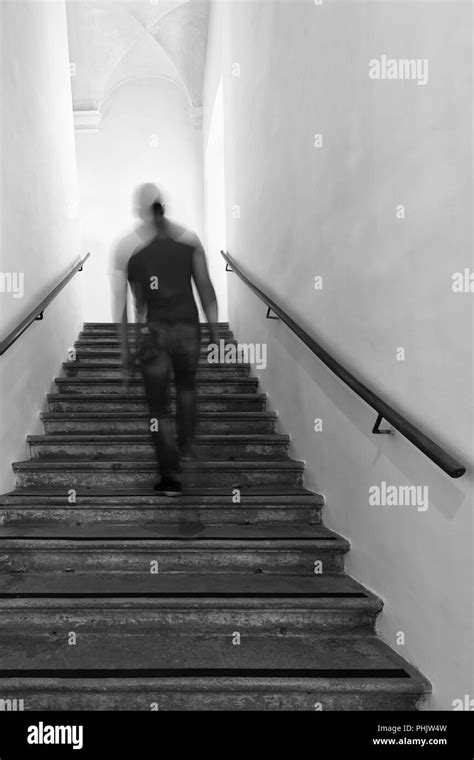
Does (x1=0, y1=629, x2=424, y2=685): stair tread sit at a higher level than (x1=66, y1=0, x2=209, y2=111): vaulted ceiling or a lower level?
lower

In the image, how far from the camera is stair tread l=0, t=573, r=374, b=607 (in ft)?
6.80

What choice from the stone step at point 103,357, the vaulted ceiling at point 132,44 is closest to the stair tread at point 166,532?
the stone step at point 103,357

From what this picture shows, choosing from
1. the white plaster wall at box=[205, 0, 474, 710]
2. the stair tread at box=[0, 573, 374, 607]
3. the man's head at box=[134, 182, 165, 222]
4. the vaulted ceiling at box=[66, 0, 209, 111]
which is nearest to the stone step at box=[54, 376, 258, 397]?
the white plaster wall at box=[205, 0, 474, 710]

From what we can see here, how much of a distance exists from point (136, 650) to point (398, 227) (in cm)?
172

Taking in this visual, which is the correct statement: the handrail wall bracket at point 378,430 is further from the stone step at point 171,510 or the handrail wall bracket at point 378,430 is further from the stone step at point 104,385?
the stone step at point 104,385

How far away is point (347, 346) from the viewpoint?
2295 mm

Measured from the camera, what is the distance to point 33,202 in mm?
3598

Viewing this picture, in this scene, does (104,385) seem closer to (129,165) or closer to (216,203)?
(216,203)

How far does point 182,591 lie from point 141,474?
0.95 m

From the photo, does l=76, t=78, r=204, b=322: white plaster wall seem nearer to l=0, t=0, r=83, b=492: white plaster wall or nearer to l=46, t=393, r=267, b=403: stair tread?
l=0, t=0, r=83, b=492: white plaster wall

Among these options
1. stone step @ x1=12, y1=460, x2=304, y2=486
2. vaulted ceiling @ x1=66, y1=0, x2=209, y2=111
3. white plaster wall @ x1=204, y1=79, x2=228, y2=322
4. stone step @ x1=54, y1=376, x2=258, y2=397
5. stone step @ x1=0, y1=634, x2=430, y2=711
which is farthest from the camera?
vaulted ceiling @ x1=66, y1=0, x2=209, y2=111

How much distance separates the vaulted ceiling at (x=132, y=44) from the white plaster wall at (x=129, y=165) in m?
0.25

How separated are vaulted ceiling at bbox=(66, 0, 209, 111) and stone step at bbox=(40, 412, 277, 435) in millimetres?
7142
